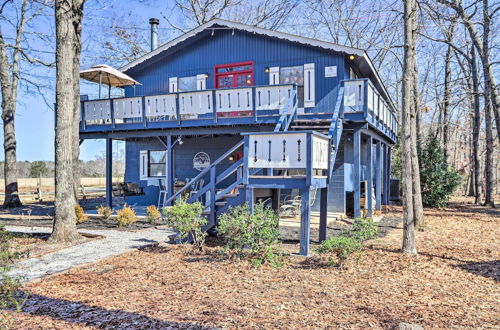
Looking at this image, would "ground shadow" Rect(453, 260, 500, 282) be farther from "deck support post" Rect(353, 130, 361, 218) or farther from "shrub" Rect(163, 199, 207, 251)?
"shrub" Rect(163, 199, 207, 251)

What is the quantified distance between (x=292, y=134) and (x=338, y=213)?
6.34 m

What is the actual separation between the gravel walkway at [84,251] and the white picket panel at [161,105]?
4.29 meters

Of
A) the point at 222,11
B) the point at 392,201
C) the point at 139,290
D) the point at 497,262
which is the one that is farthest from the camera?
the point at 222,11

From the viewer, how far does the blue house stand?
36.6ft

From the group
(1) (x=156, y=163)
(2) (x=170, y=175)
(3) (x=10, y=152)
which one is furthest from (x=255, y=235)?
(3) (x=10, y=152)

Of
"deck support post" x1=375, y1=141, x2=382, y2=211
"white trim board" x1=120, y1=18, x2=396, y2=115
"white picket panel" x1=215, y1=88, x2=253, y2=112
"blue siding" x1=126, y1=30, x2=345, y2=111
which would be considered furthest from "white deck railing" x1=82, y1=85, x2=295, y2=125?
"deck support post" x1=375, y1=141, x2=382, y2=211

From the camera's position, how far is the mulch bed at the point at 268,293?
4141mm

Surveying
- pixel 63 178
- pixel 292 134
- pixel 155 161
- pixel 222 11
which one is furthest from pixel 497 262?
pixel 222 11

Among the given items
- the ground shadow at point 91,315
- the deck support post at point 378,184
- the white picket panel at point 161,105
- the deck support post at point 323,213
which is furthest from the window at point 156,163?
the ground shadow at point 91,315

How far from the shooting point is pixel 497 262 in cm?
688

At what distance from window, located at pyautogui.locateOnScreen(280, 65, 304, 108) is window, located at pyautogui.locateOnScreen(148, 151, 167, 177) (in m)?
5.94

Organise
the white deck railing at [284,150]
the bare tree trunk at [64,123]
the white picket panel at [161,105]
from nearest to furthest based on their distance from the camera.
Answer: the white deck railing at [284,150] → the bare tree trunk at [64,123] → the white picket panel at [161,105]

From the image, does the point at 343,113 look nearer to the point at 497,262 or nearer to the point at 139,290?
the point at 497,262

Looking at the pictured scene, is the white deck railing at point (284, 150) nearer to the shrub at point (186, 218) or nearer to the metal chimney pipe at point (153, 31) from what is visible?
the shrub at point (186, 218)
